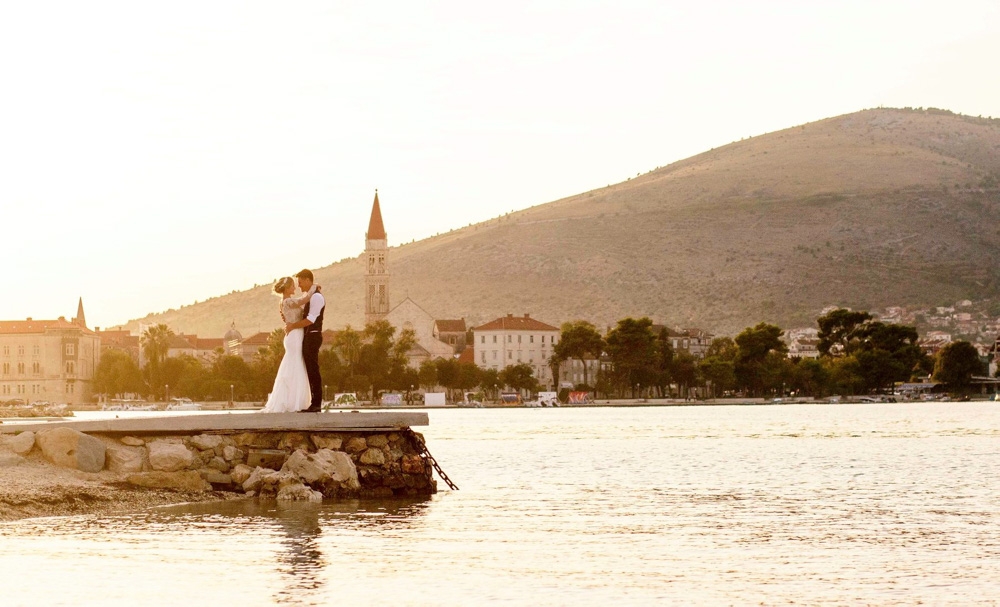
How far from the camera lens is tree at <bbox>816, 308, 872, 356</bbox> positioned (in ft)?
539

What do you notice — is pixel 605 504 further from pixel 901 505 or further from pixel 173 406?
pixel 173 406

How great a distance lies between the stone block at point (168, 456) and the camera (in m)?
25.7

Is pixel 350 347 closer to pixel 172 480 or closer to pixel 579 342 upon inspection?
pixel 579 342

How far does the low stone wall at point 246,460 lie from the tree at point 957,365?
147 metres

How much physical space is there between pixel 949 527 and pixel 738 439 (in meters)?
41.0

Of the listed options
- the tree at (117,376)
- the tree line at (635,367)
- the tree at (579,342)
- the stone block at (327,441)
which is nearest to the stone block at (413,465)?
the stone block at (327,441)

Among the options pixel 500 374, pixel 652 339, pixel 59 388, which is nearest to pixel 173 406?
pixel 59 388

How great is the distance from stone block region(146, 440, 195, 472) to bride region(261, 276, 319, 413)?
5.69ft

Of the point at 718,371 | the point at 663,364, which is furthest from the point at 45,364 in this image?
the point at 718,371

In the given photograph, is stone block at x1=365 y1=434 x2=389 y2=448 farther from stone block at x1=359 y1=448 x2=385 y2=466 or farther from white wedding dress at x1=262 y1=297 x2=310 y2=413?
white wedding dress at x1=262 y1=297 x2=310 y2=413

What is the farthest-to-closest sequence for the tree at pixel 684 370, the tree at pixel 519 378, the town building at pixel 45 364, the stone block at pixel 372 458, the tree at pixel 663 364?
the town building at pixel 45 364 → the tree at pixel 519 378 → the tree at pixel 684 370 → the tree at pixel 663 364 → the stone block at pixel 372 458

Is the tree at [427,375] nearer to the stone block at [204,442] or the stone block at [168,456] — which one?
Result: the stone block at [204,442]

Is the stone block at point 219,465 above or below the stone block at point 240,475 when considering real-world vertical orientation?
above

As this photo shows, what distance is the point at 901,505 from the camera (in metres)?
26.5
